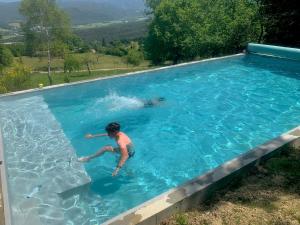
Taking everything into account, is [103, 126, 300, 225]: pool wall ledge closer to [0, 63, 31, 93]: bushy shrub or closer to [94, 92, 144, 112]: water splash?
[94, 92, 144, 112]: water splash

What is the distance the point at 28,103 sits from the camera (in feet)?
35.5

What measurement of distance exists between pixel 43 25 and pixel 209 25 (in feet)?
96.3

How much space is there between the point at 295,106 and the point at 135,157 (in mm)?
5705

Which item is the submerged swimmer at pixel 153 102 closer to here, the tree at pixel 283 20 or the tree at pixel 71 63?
Result: the tree at pixel 283 20

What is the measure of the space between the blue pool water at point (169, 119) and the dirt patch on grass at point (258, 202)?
1.93 m

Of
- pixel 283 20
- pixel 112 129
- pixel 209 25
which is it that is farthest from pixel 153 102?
pixel 283 20


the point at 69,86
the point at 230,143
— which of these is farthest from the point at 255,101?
the point at 69,86

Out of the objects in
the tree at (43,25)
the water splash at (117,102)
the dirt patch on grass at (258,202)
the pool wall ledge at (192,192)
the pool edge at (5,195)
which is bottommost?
the tree at (43,25)

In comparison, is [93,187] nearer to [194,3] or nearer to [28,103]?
[28,103]

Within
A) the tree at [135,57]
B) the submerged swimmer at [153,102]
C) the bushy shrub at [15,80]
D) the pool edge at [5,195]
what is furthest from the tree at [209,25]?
the tree at [135,57]

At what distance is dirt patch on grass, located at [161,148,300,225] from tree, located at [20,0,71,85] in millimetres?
35605

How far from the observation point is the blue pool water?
6609 mm

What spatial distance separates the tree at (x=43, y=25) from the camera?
3964 cm

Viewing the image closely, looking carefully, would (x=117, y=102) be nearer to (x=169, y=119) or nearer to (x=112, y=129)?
(x=169, y=119)
